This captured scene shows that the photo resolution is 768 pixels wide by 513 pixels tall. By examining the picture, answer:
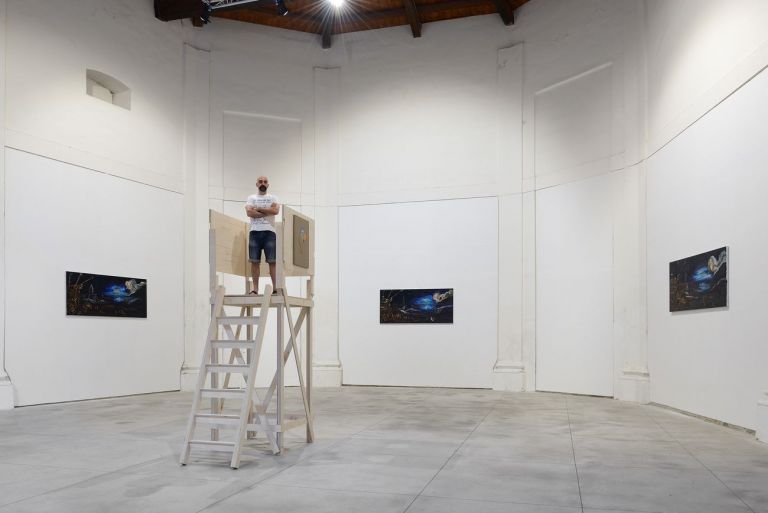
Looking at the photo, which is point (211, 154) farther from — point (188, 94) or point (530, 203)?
point (530, 203)

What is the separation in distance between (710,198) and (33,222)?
11173 mm

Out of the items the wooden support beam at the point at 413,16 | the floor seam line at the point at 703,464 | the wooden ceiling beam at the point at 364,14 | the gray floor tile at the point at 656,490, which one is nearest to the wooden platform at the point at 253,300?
the gray floor tile at the point at 656,490

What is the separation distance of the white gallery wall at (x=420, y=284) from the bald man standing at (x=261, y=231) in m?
8.49

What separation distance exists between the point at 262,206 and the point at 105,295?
716 cm

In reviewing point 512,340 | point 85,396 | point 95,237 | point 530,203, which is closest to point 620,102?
point 530,203

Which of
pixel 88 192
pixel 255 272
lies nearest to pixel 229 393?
pixel 255 272

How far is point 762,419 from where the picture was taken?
25.7ft

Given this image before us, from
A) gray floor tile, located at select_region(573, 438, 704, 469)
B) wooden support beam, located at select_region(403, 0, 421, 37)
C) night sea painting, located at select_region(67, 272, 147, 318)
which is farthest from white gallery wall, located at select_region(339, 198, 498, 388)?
gray floor tile, located at select_region(573, 438, 704, 469)

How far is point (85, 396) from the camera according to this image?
40.9ft

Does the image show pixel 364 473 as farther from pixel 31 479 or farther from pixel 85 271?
pixel 85 271

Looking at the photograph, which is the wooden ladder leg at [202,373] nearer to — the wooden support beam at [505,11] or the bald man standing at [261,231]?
the bald man standing at [261,231]

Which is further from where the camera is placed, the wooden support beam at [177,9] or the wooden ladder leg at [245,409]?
the wooden support beam at [177,9]

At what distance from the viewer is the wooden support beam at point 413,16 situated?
50.4 feet

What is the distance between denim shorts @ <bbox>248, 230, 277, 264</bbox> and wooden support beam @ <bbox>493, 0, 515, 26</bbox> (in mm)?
10104
